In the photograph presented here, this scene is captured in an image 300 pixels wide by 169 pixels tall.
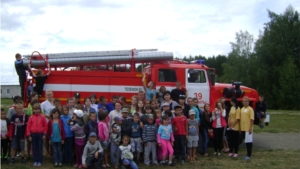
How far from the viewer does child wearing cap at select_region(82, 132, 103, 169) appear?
8.70 meters

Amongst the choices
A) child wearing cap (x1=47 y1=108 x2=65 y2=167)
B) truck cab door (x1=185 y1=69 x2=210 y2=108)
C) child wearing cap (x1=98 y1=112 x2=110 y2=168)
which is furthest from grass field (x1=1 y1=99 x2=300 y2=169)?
truck cab door (x1=185 y1=69 x2=210 y2=108)

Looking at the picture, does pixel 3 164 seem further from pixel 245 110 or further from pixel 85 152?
pixel 245 110

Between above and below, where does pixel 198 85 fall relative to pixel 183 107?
above

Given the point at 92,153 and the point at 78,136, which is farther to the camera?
the point at 78,136

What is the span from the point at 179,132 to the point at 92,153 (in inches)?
98.9

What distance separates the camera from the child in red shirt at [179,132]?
9719mm

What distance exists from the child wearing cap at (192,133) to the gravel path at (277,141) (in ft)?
11.5

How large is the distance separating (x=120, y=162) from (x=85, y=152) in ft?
3.50

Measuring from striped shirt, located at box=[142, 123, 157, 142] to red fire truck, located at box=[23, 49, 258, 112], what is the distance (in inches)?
108

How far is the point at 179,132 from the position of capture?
9734mm

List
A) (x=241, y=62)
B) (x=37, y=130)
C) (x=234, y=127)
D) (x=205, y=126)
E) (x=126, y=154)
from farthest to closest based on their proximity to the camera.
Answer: (x=241, y=62) < (x=205, y=126) < (x=234, y=127) < (x=37, y=130) < (x=126, y=154)

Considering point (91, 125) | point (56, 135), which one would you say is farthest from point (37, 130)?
point (91, 125)

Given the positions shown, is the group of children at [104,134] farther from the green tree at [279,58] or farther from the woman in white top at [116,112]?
the green tree at [279,58]

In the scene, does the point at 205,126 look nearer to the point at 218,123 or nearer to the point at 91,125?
the point at 218,123
